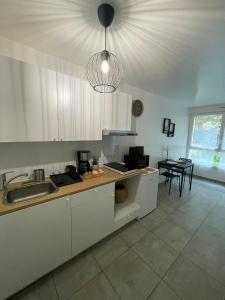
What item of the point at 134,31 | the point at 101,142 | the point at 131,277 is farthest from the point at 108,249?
the point at 134,31

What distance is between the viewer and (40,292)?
124 cm

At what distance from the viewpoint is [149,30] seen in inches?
46.0

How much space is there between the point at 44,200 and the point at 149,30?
1.75 metres

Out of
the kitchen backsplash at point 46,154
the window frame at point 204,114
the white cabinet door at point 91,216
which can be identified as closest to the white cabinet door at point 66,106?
the kitchen backsplash at point 46,154

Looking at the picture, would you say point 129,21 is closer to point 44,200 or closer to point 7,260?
point 44,200

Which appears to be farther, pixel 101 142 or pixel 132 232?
pixel 101 142

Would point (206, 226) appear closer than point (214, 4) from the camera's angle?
No

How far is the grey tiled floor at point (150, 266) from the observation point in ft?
4.13

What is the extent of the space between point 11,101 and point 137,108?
2.14 meters

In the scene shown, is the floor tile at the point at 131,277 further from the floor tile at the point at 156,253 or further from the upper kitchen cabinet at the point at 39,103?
the upper kitchen cabinet at the point at 39,103

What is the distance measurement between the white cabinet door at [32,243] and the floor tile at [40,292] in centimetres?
10

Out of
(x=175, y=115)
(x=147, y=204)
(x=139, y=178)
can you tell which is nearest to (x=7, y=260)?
(x=139, y=178)

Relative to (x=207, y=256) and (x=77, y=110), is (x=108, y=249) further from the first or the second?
(x=77, y=110)

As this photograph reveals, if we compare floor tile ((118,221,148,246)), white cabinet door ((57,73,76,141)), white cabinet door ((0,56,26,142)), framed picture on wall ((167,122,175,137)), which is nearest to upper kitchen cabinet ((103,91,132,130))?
white cabinet door ((57,73,76,141))
